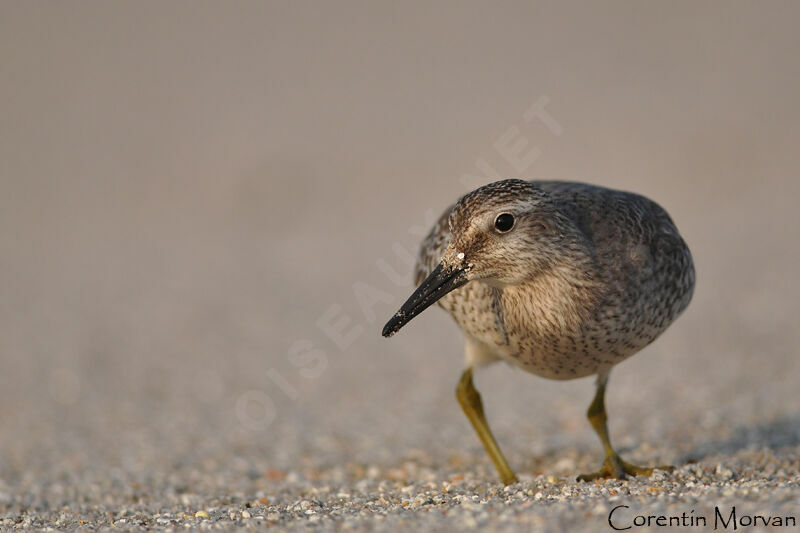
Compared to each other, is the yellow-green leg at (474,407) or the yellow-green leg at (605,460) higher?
the yellow-green leg at (474,407)

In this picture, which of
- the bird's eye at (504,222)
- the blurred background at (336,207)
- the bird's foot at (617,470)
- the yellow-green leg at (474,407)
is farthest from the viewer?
the blurred background at (336,207)

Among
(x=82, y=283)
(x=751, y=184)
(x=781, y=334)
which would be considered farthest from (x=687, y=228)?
(x=82, y=283)

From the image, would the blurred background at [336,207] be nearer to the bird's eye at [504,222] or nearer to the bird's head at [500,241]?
the bird's head at [500,241]

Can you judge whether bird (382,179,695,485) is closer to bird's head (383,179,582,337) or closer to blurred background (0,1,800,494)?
bird's head (383,179,582,337)

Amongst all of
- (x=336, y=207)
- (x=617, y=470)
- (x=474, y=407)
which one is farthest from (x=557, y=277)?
(x=336, y=207)

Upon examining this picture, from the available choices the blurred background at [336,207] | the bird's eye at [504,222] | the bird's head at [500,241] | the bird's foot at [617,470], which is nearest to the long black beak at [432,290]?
the bird's head at [500,241]

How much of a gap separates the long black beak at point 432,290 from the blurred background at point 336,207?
2195 millimetres

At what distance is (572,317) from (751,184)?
1096 cm

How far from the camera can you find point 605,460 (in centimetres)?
676

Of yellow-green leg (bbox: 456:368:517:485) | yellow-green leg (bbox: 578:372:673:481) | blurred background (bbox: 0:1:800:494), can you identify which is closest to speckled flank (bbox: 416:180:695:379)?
yellow-green leg (bbox: 578:372:673:481)

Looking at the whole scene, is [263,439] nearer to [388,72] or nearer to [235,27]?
[388,72]

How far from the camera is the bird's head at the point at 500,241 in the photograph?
5.57 m

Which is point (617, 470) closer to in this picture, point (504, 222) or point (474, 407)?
point (474, 407)

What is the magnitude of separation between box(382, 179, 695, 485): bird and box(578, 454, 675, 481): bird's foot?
51 mm
